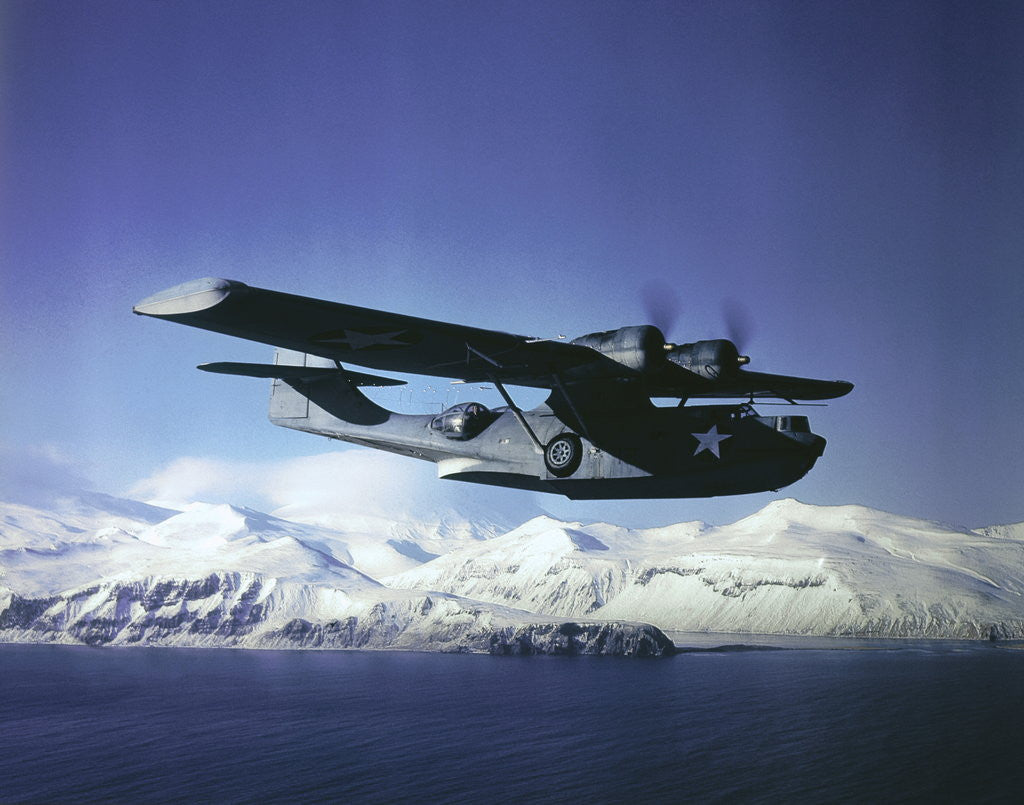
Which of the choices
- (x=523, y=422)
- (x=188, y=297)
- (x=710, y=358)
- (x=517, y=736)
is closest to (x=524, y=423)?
(x=523, y=422)

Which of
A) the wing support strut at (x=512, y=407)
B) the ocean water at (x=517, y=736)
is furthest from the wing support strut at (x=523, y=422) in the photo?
the ocean water at (x=517, y=736)

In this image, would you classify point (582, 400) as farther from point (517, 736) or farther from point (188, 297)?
point (517, 736)

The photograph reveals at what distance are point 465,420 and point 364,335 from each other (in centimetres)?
627

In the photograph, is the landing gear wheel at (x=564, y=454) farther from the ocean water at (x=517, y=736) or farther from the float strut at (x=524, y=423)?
the ocean water at (x=517, y=736)

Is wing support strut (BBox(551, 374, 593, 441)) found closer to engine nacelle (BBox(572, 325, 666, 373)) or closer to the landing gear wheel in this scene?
the landing gear wheel

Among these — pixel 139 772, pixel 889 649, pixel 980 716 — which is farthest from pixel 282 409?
pixel 889 649

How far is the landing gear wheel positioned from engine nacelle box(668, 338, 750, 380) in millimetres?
3604

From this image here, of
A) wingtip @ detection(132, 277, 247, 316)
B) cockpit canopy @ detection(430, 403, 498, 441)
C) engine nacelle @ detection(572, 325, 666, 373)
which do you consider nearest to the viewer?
wingtip @ detection(132, 277, 247, 316)

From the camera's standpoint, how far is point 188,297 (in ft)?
50.5

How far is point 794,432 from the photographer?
798 inches

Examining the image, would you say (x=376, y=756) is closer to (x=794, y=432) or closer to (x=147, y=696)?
(x=147, y=696)

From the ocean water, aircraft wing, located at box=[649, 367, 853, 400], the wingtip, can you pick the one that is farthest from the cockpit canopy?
the ocean water

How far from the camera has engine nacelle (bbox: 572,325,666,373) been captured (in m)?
19.3

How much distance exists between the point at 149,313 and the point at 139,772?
248 feet
